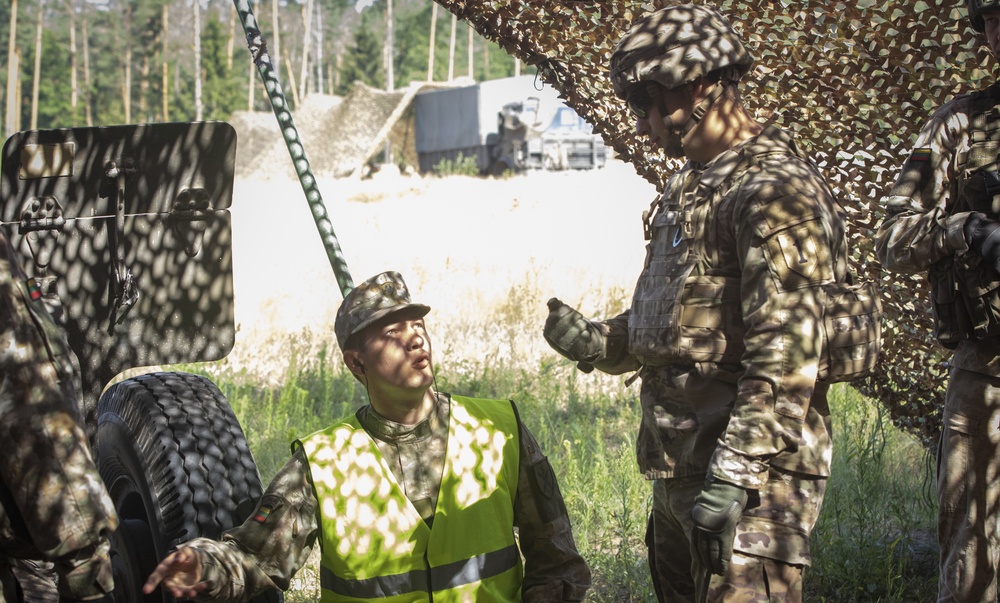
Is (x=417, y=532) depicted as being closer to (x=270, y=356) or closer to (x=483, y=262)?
(x=270, y=356)

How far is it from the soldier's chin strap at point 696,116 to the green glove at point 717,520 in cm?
84

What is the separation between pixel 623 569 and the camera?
454 centimetres

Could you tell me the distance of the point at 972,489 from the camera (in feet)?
9.95

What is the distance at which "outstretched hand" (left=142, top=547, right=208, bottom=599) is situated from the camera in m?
2.43

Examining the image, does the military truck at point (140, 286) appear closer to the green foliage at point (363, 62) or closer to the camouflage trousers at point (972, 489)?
the camouflage trousers at point (972, 489)

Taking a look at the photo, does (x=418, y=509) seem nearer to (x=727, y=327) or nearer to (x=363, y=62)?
(x=727, y=327)

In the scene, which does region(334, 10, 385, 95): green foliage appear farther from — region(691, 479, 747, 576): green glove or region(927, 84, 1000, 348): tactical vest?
region(691, 479, 747, 576): green glove

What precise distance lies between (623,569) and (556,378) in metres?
3.22

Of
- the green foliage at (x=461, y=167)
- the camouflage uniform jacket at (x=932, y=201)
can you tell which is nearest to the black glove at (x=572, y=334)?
the camouflage uniform jacket at (x=932, y=201)

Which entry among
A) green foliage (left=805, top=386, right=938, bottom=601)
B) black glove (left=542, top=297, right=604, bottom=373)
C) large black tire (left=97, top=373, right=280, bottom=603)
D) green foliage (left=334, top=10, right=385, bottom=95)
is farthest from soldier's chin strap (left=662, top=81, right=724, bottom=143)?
green foliage (left=334, top=10, right=385, bottom=95)

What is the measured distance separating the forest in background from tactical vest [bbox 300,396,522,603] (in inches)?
1811

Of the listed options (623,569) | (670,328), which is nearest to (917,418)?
(623,569)

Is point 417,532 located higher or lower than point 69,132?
lower

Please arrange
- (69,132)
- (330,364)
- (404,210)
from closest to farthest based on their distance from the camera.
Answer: (69,132) < (330,364) < (404,210)
